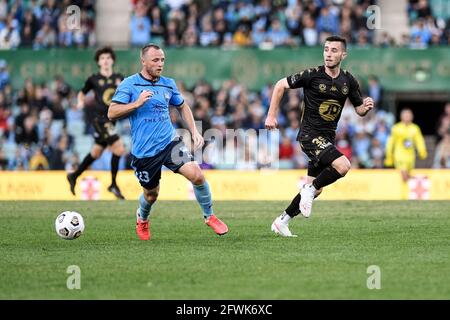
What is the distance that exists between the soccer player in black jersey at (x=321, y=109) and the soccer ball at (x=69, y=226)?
7.67 feet

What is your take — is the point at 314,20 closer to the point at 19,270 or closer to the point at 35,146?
the point at 35,146

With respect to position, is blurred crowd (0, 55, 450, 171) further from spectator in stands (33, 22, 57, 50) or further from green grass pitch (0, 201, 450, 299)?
green grass pitch (0, 201, 450, 299)

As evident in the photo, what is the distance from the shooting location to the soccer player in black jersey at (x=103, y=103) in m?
18.9

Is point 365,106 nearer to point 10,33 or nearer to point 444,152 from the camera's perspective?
point 444,152

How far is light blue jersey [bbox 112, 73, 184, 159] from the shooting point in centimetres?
1266

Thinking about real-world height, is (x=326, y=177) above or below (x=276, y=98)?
below

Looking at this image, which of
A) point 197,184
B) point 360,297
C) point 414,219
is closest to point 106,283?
point 360,297

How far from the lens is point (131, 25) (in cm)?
2834

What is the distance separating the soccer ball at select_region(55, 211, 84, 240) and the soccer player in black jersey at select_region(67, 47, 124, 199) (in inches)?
234

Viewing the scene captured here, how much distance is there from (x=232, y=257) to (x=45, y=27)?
18172mm

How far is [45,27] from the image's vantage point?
93.0ft

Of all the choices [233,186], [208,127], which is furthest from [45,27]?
[233,186]

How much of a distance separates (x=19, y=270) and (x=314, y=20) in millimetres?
18754

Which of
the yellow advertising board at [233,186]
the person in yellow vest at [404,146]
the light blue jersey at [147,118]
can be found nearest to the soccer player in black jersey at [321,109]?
the light blue jersey at [147,118]
